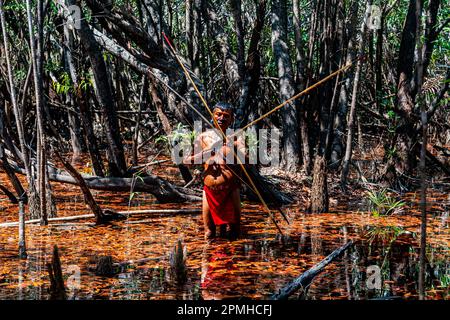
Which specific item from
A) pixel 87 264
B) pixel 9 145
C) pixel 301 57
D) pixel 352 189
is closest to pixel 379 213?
pixel 352 189

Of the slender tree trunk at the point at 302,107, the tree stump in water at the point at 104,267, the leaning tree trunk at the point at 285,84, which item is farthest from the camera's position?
the leaning tree trunk at the point at 285,84

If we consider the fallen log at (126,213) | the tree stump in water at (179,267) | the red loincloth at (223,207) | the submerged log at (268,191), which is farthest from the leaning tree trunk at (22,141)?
the tree stump in water at (179,267)

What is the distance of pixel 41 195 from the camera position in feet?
20.9

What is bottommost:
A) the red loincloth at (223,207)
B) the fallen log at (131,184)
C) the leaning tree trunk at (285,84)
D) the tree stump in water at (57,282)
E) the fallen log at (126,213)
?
the tree stump in water at (57,282)

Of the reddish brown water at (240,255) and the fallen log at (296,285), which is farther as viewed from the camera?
the reddish brown water at (240,255)

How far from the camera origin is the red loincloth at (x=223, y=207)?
6066 millimetres

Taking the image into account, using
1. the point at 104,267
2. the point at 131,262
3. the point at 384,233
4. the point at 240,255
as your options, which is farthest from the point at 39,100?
the point at 384,233

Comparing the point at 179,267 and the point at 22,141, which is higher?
the point at 22,141

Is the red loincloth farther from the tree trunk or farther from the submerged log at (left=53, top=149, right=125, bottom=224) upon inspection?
the tree trunk

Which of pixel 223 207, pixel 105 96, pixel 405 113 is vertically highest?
pixel 105 96

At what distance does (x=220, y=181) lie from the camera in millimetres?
6066

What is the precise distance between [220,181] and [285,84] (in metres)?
4.19

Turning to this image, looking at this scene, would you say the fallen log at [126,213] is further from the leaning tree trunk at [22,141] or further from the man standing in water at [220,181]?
the man standing in water at [220,181]

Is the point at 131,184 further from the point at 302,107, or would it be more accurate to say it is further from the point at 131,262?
the point at 302,107
